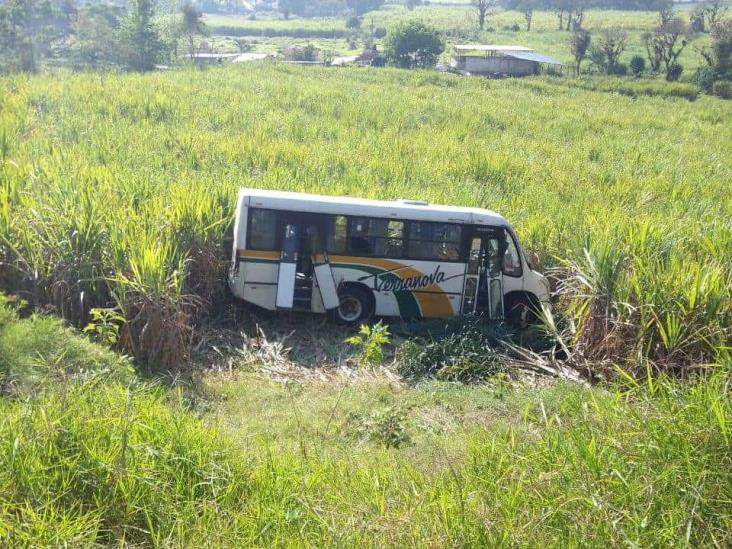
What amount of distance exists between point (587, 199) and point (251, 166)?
24.6 feet

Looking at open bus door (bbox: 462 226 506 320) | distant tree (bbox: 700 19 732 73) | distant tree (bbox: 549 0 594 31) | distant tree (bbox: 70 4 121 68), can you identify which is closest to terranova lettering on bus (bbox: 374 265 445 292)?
open bus door (bbox: 462 226 506 320)

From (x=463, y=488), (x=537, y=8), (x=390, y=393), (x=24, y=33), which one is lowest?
(x=390, y=393)

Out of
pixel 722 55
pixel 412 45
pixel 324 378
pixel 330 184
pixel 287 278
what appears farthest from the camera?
pixel 412 45

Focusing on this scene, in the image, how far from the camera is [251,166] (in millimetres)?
15992

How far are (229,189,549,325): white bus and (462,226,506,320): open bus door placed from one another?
16 millimetres

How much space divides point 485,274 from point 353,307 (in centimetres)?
213

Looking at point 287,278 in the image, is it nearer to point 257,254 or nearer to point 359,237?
point 257,254

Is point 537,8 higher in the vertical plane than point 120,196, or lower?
higher

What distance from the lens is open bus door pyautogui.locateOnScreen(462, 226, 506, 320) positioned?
10.8 metres

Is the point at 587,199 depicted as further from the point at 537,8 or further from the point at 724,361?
the point at 537,8

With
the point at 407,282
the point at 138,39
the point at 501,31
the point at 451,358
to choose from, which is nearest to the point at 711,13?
the point at 501,31

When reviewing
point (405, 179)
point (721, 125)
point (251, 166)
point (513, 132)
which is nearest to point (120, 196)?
point (251, 166)

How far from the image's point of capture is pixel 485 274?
10867 mm

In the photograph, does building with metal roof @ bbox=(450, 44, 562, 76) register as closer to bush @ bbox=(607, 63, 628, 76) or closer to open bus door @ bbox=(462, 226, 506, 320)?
bush @ bbox=(607, 63, 628, 76)
